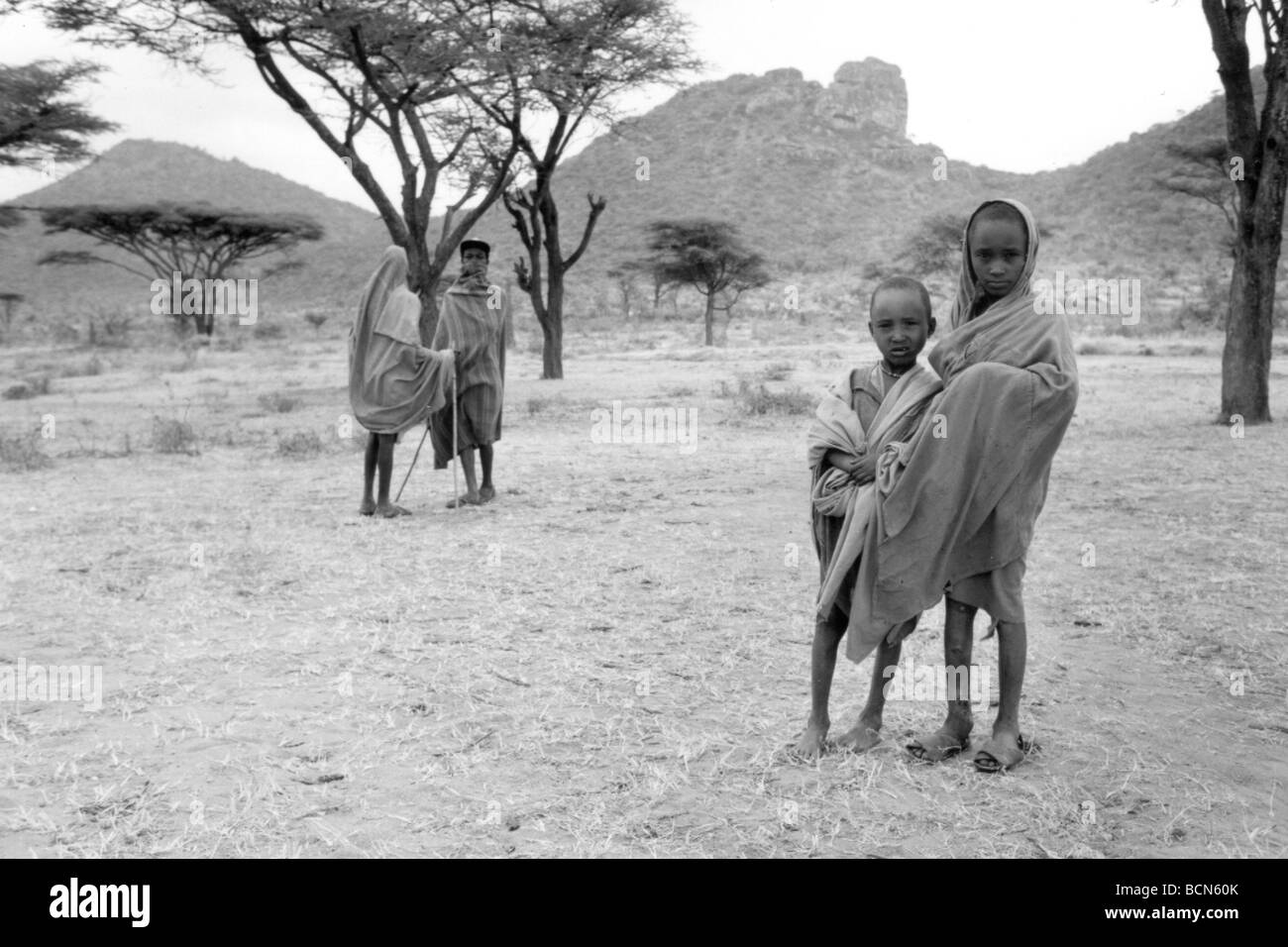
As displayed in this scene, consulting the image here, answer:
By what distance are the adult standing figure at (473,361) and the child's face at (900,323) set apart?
476cm

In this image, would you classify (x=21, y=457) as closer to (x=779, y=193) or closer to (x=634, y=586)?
(x=634, y=586)

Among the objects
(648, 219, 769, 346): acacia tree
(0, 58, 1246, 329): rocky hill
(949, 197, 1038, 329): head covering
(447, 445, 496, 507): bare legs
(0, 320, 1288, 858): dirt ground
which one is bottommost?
(0, 320, 1288, 858): dirt ground

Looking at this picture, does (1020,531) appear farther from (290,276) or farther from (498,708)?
(290,276)

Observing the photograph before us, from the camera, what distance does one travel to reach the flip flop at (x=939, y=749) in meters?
3.09

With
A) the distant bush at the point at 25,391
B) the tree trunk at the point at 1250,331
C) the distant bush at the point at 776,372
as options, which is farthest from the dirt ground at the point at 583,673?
the distant bush at the point at 25,391

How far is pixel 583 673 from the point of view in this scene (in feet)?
13.2

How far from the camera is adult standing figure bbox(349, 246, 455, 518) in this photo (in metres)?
6.89

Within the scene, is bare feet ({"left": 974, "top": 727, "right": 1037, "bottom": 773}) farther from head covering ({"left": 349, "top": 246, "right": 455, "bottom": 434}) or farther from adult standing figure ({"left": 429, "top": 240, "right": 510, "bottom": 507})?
adult standing figure ({"left": 429, "top": 240, "right": 510, "bottom": 507})

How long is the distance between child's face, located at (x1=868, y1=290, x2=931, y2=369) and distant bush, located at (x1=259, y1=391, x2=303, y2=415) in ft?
40.9

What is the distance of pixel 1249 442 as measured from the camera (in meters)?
9.33

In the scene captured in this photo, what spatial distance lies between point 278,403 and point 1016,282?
13023 millimetres

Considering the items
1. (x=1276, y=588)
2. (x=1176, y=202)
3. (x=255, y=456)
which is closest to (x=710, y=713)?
(x=1276, y=588)

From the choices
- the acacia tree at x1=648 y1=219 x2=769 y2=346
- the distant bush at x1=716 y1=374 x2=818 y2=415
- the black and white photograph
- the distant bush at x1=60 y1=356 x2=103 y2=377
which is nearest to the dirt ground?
the black and white photograph
